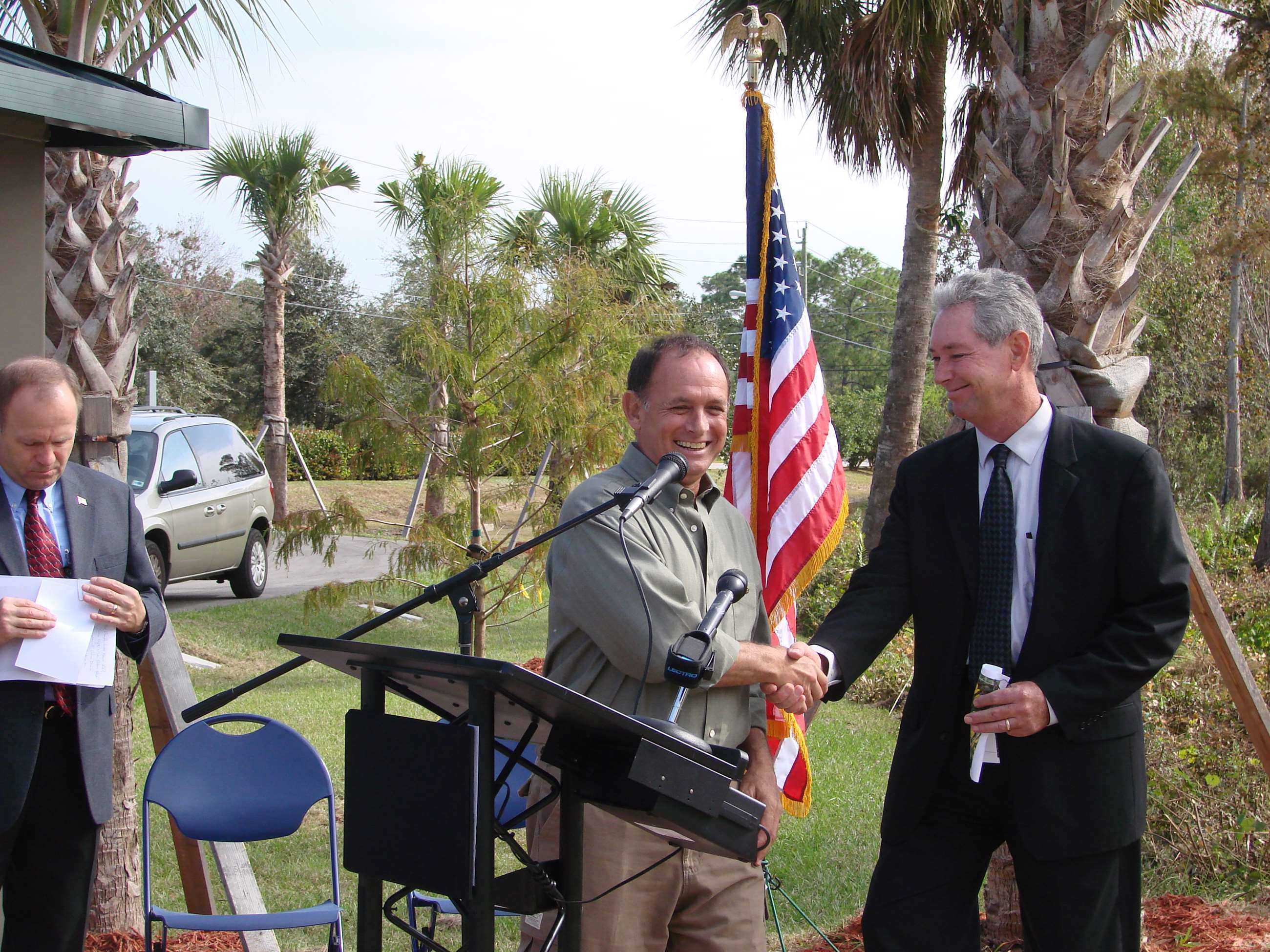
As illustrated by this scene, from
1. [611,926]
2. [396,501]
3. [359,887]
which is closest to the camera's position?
[359,887]

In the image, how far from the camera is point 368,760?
2.21 metres

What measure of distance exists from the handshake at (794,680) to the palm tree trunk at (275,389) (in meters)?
18.5

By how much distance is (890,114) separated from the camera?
11.5 m

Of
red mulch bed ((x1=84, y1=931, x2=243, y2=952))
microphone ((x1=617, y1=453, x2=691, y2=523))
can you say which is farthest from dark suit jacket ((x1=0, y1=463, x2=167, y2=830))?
microphone ((x1=617, y1=453, x2=691, y2=523))

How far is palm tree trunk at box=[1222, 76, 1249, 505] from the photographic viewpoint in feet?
41.7

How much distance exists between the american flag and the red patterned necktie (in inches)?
93.7

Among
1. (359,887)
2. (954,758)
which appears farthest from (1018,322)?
(359,887)

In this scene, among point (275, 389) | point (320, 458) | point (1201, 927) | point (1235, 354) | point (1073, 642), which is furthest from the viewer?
point (320, 458)

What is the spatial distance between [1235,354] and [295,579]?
51.5ft

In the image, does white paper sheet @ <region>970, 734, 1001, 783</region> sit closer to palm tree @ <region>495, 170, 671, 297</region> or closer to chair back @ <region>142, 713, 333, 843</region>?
chair back @ <region>142, 713, 333, 843</region>

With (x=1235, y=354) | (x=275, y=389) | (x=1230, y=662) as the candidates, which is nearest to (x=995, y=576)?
(x=1230, y=662)

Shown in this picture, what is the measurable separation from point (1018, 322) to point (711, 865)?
1644 mm

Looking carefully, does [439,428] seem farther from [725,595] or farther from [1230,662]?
[725,595]

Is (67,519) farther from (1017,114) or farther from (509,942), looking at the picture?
(1017,114)
